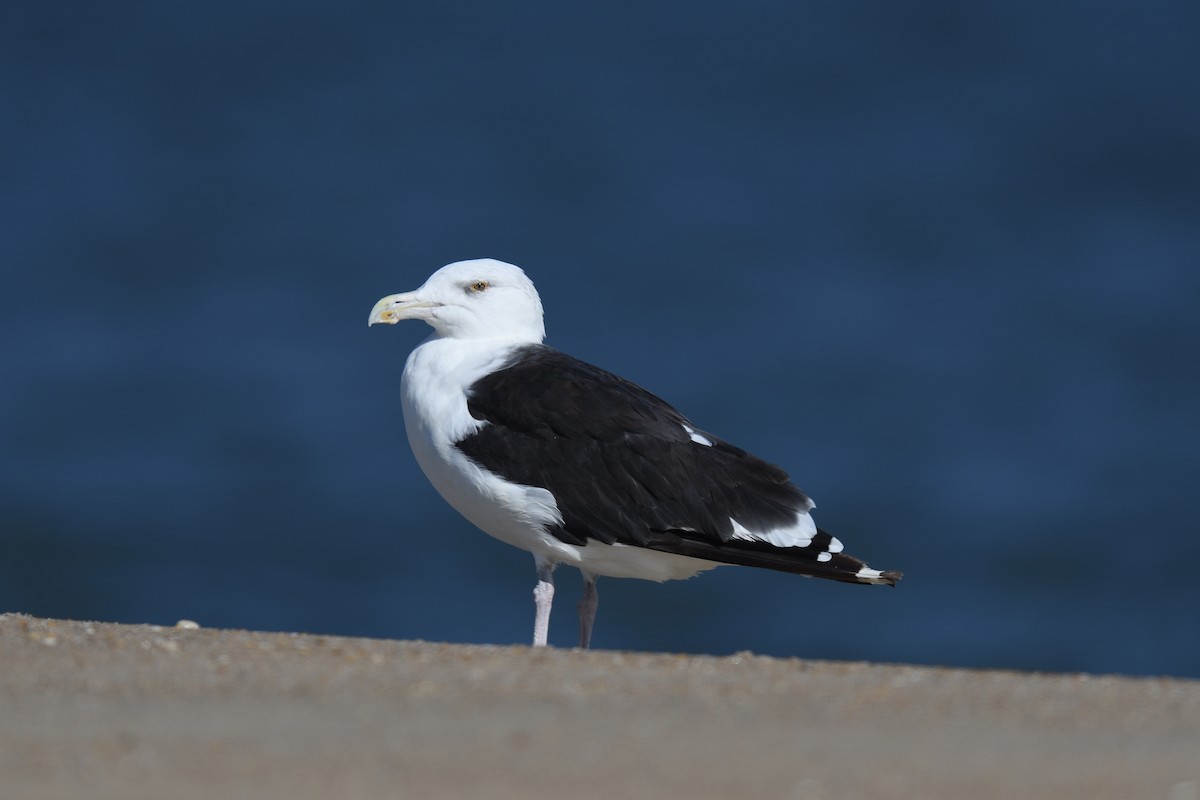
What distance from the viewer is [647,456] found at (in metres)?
8.10

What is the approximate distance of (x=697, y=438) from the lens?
8.34 metres

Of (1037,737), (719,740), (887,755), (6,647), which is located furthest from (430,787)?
(6,647)

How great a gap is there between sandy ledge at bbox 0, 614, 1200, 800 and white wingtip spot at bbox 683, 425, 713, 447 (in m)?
2.17

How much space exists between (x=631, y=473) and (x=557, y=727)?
3.39 meters

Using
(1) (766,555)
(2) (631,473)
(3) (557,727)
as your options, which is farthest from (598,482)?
(3) (557,727)

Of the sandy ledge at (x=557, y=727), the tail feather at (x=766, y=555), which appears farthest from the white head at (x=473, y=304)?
the sandy ledge at (x=557, y=727)

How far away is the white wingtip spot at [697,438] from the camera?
27.3 ft

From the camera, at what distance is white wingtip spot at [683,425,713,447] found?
832cm

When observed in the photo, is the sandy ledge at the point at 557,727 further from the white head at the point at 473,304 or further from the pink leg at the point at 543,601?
the white head at the point at 473,304

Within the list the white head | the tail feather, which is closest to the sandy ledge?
the tail feather

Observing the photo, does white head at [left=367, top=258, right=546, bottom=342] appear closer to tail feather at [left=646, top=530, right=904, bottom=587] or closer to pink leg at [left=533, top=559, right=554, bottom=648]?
pink leg at [left=533, top=559, right=554, bottom=648]

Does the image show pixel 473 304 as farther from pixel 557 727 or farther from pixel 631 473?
pixel 557 727

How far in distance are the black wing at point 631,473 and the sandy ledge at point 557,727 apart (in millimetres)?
1690

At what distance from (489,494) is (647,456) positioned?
2.38 feet
